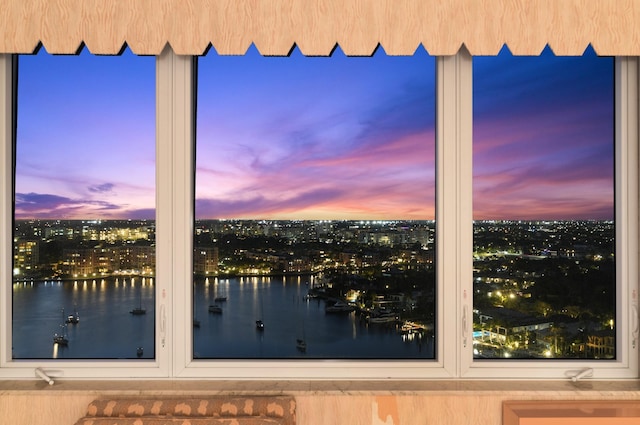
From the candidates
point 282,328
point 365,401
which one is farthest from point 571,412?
point 282,328

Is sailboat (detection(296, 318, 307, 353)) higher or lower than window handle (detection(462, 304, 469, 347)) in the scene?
lower

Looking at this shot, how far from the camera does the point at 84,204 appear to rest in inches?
76.3

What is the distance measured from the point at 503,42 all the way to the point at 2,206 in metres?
2.12

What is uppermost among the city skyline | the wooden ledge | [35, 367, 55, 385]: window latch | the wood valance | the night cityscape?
the wood valance

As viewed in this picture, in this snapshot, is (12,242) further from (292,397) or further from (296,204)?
(292,397)

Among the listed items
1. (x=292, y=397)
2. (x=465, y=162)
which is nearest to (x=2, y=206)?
(x=292, y=397)

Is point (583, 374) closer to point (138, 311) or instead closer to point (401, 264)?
point (401, 264)

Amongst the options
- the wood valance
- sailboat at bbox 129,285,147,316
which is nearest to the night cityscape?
sailboat at bbox 129,285,147,316

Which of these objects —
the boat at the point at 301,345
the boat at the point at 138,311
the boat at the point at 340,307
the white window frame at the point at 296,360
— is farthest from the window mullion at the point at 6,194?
the boat at the point at 340,307

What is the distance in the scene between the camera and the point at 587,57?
1.94 m

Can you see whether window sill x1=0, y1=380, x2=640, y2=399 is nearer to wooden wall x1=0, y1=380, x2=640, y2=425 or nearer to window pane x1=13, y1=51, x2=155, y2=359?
wooden wall x1=0, y1=380, x2=640, y2=425

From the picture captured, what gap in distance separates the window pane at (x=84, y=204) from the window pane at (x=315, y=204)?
0.26m

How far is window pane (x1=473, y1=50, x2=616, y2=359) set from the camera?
6.23 ft

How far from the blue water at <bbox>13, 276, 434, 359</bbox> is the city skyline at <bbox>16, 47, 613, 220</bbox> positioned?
12.7 inches
